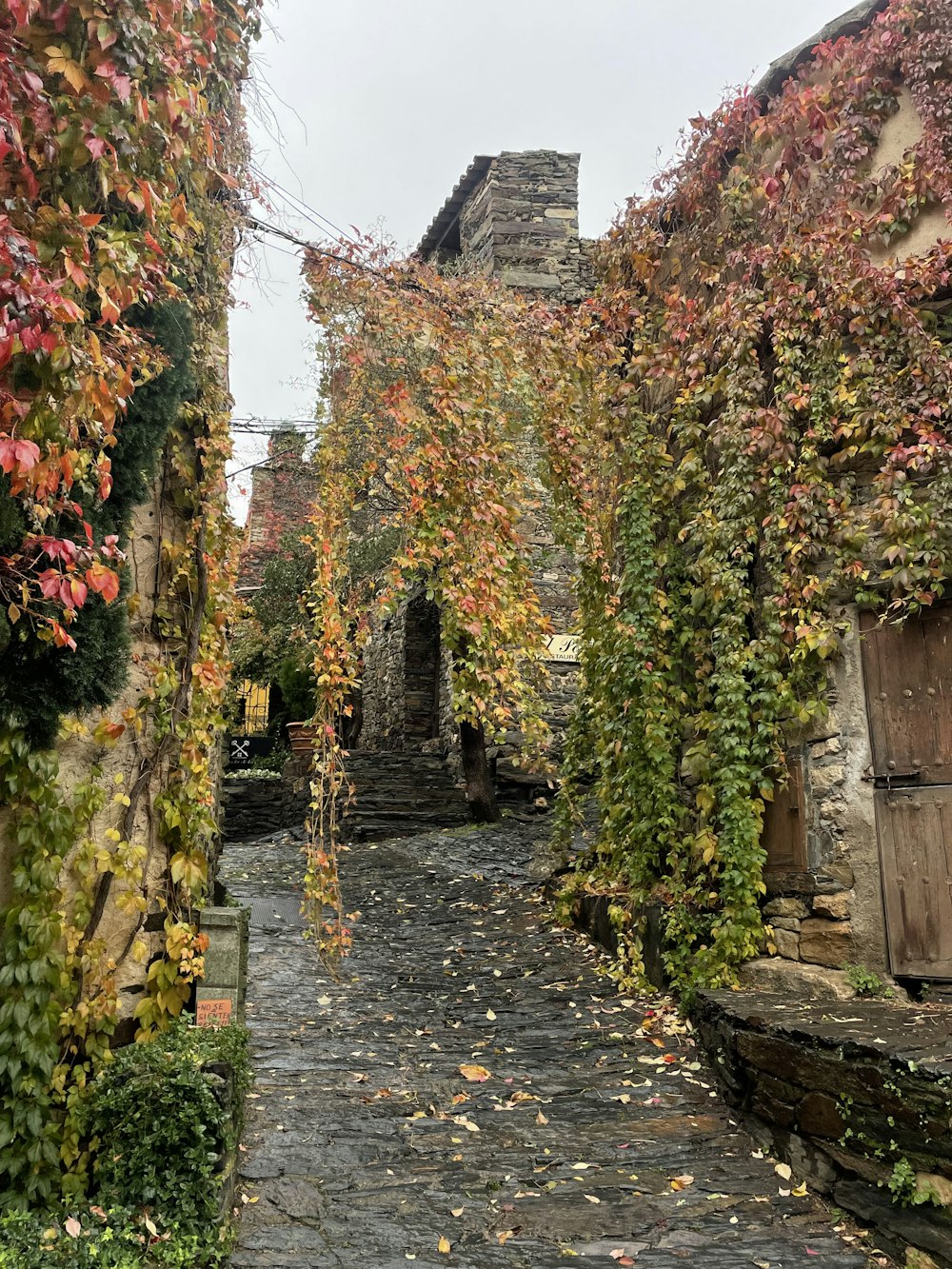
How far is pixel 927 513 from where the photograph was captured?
5.01 metres

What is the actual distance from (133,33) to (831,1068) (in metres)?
4.28

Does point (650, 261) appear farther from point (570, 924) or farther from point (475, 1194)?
point (475, 1194)

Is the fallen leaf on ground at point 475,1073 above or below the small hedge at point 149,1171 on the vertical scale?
below

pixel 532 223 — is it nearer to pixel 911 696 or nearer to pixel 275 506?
pixel 275 506

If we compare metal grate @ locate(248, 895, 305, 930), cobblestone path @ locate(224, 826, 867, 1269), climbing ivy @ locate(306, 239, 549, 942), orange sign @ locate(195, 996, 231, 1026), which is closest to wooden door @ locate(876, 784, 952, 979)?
cobblestone path @ locate(224, 826, 867, 1269)

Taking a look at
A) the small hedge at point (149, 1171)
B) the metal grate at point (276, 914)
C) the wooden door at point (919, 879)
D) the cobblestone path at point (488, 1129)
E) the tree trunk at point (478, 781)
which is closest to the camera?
the small hedge at point (149, 1171)

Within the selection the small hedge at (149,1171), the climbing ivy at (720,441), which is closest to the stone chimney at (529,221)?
the climbing ivy at (720,441)

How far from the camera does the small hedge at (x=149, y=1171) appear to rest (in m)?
2.91

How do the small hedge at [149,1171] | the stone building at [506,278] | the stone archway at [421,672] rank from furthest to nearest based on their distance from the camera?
the stone archway at [421,672]
the stone building at [506,278]
the small hedge at [149,1171]

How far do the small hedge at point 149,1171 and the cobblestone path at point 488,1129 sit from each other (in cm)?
38

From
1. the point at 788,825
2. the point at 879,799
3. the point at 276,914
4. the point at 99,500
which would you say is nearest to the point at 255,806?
the point at 276,914

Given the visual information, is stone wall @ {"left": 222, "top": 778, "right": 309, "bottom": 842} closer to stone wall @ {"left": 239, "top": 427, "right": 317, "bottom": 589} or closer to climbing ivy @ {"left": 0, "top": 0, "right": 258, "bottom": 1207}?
stone wall @ {"left": 239, "top": 427, "right": 317, "bottom": 589}

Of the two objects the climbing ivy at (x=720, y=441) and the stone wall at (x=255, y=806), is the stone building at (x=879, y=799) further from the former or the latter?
the stone wall at (x=255, y=806)

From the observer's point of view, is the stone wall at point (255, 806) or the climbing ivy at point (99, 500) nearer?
the climbing ivy at point (99, 500)
